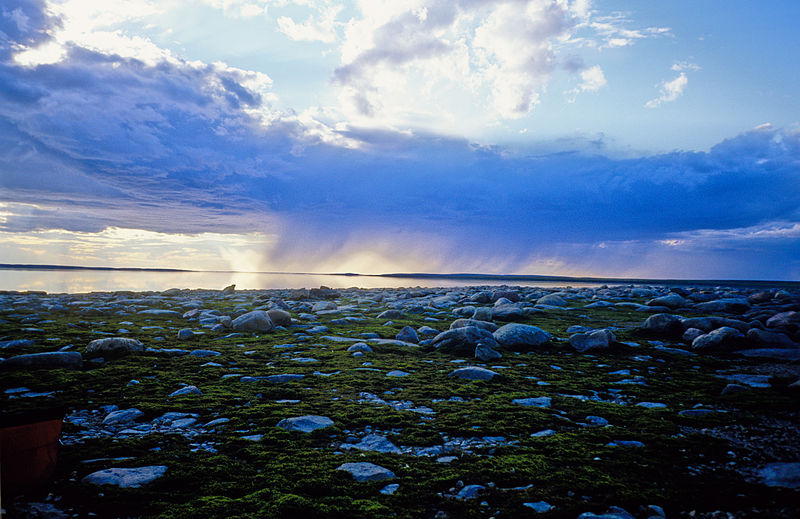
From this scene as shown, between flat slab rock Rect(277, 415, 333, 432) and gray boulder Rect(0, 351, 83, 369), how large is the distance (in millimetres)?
4769

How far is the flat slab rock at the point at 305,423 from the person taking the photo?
4.27 meters

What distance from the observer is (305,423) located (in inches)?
173

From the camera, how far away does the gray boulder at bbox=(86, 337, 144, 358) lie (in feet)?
24.4

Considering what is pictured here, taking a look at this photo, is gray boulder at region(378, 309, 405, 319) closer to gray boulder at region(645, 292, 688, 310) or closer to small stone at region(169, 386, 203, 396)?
small stone at region(169, 386, 203, 396)

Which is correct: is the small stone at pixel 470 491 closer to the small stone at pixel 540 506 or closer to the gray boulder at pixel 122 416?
the small stone at pixel 540 506

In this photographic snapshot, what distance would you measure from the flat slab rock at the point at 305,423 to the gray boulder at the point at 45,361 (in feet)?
15.6

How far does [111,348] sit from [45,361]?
1001 millimetres

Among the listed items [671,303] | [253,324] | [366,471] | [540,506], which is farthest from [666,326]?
[253,324]

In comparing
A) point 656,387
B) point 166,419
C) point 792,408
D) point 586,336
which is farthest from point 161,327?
point 792,408

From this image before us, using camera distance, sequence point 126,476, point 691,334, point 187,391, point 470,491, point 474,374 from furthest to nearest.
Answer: point 691,334
point 474,374
point 187,391
point 126,476
point 470,491

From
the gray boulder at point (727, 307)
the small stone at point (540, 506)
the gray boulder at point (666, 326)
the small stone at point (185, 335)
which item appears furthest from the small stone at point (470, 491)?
the gray boulder at point (727, 307)

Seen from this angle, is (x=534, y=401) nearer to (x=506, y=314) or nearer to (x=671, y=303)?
(x=506, y=314)

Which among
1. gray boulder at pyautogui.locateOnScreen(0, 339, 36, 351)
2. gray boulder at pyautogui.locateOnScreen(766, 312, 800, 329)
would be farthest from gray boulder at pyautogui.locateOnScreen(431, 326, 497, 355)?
gray boulder at pyautogui.locateOnScreen(0, 339, 36, 351)

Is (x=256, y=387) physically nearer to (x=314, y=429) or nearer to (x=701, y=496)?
(x=314, y=429)
